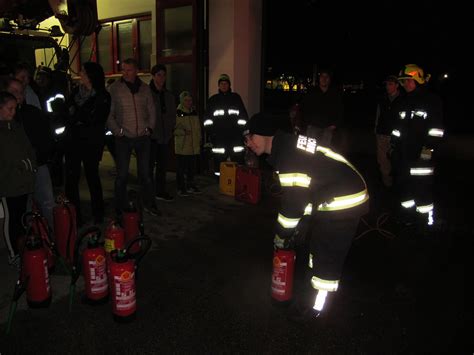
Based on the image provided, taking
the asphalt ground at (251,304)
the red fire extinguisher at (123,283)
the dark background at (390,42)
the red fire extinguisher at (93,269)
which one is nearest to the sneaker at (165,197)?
the asphalt ground at (251,304)

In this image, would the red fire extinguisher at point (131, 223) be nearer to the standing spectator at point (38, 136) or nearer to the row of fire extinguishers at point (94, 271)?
the row of fire extinguishers at point (94, 271)

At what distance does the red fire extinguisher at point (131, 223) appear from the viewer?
425cm

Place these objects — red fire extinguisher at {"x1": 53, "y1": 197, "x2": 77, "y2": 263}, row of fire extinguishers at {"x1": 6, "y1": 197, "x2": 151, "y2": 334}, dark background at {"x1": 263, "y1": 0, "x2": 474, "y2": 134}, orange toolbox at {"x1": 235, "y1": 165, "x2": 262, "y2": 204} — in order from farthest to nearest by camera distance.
→ 1. dark background at {"x1": 263, "y1": 0, "x2": 474, "y2": 134}
2. orange toolbox at {"x1": 235, "y1": 165, "x2": 262, "y2": 204}
3. red fire extinguisher at {"x1": 53, "y1": 197, "x2": 77, "y2": 263}
4. row of fire extinguishers at {"x1": 6, "y1": 197, "x2": 151, "y2": 334}

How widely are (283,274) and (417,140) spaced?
289 cm

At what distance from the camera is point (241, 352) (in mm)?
2861

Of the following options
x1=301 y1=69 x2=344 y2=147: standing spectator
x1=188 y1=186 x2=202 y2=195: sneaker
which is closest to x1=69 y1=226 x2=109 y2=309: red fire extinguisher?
x1=188 y1=186 x2=202 y2=195: sneaker

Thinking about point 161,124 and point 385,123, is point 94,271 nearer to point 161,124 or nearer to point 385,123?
point 161,124

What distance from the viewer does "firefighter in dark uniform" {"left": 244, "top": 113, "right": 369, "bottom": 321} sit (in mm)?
2891

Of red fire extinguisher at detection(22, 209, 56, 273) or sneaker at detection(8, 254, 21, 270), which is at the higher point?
red fire extinguisher at detection(22, 209, 56, 273)

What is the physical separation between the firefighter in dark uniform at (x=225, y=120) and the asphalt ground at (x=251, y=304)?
227 centimetres

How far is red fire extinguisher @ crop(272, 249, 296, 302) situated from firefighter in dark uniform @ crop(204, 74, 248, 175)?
4.29 m

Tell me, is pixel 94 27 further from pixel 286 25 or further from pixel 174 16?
pixel 286 25

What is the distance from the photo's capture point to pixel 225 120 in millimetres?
7246

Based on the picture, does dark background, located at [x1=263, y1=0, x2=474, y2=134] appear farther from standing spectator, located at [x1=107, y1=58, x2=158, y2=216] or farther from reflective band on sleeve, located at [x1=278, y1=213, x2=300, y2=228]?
reflective band on sleeve, located at [x1=278, y1=213, x2=300, y2=228]
